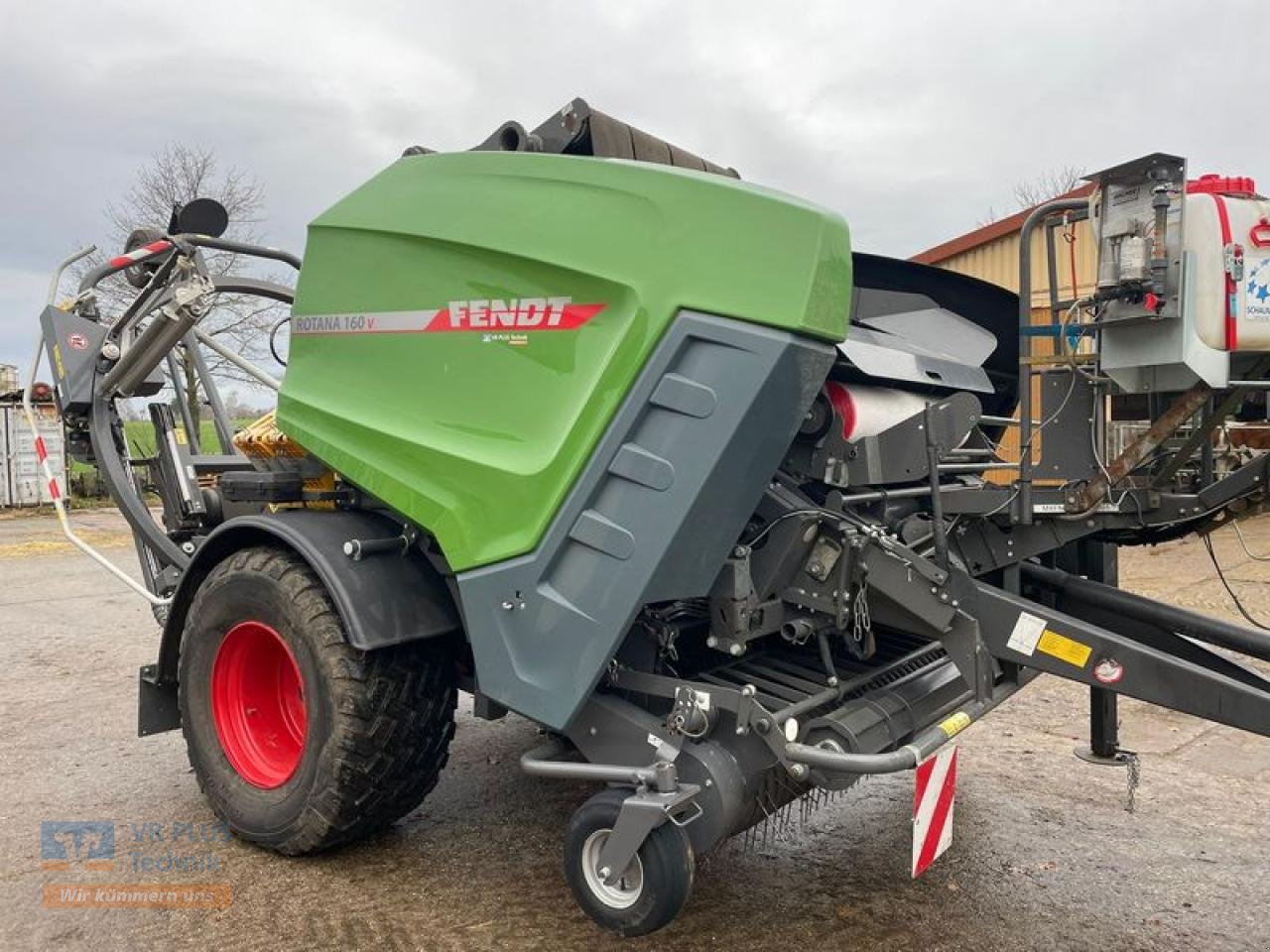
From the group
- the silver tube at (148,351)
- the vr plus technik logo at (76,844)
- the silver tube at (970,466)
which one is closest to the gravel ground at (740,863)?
the vr plus technik logo at (76,844)

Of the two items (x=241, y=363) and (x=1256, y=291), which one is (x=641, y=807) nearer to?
(x=1256, y=291)

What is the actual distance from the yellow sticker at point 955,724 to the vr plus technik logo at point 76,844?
8.61 feet

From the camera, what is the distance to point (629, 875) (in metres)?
2.58

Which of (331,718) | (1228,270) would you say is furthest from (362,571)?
(1228,270)

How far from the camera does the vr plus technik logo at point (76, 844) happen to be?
11.0ft

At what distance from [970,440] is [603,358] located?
4.95ft

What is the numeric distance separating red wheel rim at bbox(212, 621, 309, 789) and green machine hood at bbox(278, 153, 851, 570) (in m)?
0.78

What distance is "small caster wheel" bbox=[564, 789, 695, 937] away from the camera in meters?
2.49

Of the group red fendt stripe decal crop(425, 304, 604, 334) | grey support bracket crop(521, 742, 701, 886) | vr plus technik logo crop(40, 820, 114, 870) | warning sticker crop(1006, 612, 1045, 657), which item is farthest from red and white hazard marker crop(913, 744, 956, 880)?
vr plus technik logo crop(40, 820, 114, 870)

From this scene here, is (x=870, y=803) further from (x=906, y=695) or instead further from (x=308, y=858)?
(x=308, y=858)

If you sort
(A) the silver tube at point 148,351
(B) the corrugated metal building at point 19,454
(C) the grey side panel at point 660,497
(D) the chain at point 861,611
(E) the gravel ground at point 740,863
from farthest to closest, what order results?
(B) the corrugated metal building at point 19,454 < (A) the silver tube at point 148,351 < (E) the gravel ground at point 740,863 < (D) the chain at point 861,611 < (C) the grey side panel at point 660,497

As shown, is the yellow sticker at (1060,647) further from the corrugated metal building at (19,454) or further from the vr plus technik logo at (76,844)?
the corrugated metal building at (19,454)

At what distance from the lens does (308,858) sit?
334 cm

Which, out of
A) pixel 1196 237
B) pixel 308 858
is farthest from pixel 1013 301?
pixel 308 858
